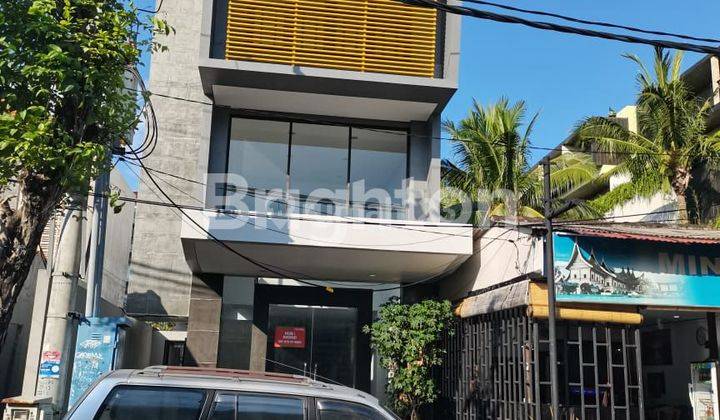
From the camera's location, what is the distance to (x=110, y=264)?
20.9 meters

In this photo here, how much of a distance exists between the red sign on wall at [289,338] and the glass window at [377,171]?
4118mm

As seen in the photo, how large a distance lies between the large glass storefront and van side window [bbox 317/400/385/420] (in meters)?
10.2

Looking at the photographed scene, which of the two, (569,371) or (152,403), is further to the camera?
(569,371)

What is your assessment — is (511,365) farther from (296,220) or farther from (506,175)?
(506,175)

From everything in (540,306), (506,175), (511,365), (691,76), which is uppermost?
(691,76)

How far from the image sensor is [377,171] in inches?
635

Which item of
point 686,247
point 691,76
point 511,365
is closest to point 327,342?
point 511,365

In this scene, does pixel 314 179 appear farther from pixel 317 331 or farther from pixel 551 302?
pixel 551 302

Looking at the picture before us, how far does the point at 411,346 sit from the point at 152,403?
1051 cm

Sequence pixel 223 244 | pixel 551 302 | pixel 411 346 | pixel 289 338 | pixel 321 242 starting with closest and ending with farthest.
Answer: pixel 551 302 → pixel 223 244 → pixel 321 242 → pixel 411 346 → pixel 289 338

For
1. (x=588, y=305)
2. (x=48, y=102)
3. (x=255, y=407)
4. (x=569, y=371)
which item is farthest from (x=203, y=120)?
(x=255, y=407)

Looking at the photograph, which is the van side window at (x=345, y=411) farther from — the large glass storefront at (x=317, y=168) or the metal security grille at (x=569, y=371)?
the large glass storefront at (x=317, y=168)

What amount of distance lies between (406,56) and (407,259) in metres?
4.49

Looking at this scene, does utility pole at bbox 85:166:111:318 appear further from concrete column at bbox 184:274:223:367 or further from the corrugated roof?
the corrugated roof
